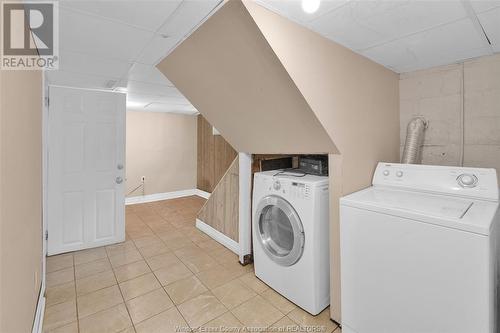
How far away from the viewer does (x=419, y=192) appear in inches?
68.0

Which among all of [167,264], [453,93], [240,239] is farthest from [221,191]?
[453,93]

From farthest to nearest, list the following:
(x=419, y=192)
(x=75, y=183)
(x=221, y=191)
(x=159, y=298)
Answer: (x=221, y=191)
(x=75, y=183)
(x=159, y=298)
(x=419, y=192)

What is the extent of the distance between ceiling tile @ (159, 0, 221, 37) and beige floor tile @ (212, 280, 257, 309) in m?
2.07

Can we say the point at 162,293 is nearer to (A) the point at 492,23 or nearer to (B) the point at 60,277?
(B) the point at 60,277

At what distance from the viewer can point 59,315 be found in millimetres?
1759

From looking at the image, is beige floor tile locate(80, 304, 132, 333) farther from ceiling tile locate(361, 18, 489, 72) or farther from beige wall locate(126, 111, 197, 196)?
beige wall locate(126, 111, 197, 196)

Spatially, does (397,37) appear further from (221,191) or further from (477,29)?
(221,191)

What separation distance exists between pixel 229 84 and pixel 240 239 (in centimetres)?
160

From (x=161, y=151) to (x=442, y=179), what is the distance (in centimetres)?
500

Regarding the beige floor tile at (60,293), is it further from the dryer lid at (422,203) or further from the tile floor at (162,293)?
the dryer lid at (422,203)

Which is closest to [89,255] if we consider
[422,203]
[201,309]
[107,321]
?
[107,321]

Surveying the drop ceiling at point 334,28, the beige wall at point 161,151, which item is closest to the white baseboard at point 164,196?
the beige wall at point 161,151

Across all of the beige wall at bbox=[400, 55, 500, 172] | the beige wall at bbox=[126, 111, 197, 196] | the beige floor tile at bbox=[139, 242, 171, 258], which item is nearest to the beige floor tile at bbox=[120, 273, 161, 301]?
the beige floor tile at bbox=[139, 242, 171, 258]

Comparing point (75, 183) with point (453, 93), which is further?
point (75, 183)
